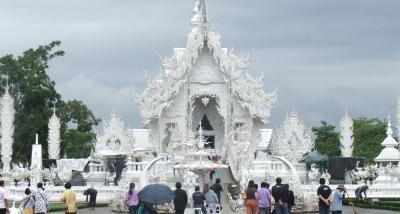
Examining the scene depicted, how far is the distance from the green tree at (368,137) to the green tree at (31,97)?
87.9ft

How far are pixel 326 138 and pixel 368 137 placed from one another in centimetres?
605

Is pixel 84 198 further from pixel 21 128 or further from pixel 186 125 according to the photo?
pixel 21 128

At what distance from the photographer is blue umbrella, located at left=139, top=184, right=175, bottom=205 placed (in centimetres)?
2319

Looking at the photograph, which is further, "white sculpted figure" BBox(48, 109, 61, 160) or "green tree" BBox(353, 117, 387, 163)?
"green tree" BBox(353, 117, 387, 163)

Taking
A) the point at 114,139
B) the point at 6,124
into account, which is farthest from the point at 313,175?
the point at 6,124

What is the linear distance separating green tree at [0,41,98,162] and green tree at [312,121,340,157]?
26.6m

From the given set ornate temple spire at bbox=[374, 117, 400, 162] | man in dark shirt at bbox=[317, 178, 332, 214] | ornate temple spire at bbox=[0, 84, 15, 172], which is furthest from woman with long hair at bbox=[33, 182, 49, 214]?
ornate temple spire at bbox=[0, 84, 15, 172]

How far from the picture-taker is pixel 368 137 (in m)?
96.5

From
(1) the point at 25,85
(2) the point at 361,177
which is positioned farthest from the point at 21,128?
(2) the point at 361,177

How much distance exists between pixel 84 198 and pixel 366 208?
1577cm

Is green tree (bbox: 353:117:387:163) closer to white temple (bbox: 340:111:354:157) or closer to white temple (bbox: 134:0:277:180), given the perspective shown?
white temple (bbox: 340:111:354:157)

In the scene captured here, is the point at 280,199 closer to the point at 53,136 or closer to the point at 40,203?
the point at 40,203

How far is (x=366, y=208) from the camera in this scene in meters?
41.0

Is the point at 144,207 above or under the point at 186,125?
under
